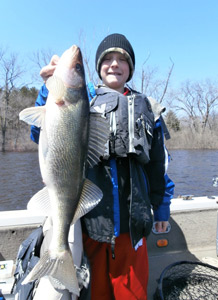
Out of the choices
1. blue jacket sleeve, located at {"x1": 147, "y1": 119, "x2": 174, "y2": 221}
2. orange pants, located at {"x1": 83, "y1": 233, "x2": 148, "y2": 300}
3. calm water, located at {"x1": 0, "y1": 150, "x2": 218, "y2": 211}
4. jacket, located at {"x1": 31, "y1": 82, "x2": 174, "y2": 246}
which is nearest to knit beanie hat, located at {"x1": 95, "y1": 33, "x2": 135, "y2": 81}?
jacket, located at {"x1": 31, "y1": 82, "x2": 174, "y2": 246}

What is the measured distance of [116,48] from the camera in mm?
2125

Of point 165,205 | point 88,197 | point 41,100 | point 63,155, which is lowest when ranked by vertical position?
point 165,205

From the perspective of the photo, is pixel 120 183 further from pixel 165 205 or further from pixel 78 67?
pixel 78 67

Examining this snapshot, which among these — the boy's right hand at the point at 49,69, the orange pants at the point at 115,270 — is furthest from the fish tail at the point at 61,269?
the boy's right hand at the point at 49,69

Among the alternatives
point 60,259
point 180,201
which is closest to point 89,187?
point 60,259

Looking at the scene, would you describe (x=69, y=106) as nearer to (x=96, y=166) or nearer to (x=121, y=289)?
(x=96, y=166)

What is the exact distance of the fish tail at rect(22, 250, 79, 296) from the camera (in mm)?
1579

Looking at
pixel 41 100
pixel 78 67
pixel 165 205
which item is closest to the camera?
pixel 78 67

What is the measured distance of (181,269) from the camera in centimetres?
306

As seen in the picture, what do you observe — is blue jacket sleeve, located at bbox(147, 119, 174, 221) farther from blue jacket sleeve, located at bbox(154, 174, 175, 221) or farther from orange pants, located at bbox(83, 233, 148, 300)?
orange pants, located at bbox(83, 233, 148, 300)

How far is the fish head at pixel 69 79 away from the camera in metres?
1.60

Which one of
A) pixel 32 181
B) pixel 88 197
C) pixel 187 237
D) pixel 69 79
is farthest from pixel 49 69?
pixel 32 181

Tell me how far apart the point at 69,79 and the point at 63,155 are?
0.51 metres

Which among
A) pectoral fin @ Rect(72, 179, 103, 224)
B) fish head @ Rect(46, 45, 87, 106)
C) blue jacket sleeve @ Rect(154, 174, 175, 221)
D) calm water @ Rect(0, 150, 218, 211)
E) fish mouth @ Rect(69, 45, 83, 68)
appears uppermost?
fish mouth @ Rect(69, 45, 83, 68)
